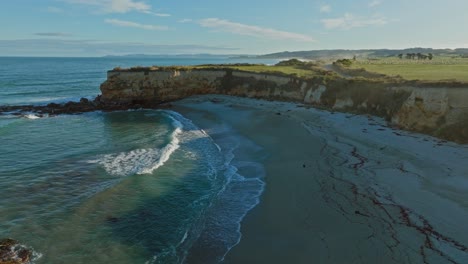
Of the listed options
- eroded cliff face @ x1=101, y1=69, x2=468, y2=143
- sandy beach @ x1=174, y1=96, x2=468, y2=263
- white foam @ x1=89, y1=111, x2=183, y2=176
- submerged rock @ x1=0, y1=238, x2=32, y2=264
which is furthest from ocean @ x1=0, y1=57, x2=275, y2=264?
eroded cliff face @ x1=101, y1=69, x2=468, y2=143

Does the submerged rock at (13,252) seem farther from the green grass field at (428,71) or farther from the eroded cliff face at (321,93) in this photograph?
the green grass field at (428,71)

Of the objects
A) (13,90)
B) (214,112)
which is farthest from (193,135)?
(13,90)

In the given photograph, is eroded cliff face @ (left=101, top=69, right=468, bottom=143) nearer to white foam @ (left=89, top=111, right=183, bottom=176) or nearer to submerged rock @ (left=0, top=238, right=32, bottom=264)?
white foam @ (left=89, top=111, right=183, bottom=176)

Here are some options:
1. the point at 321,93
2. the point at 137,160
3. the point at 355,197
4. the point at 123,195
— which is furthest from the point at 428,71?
the point at 123,195

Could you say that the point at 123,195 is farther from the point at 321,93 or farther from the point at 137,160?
the point at 321,93

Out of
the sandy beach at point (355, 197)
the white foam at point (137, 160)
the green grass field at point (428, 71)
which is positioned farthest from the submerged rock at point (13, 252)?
the green grass field at point (428, 71)
